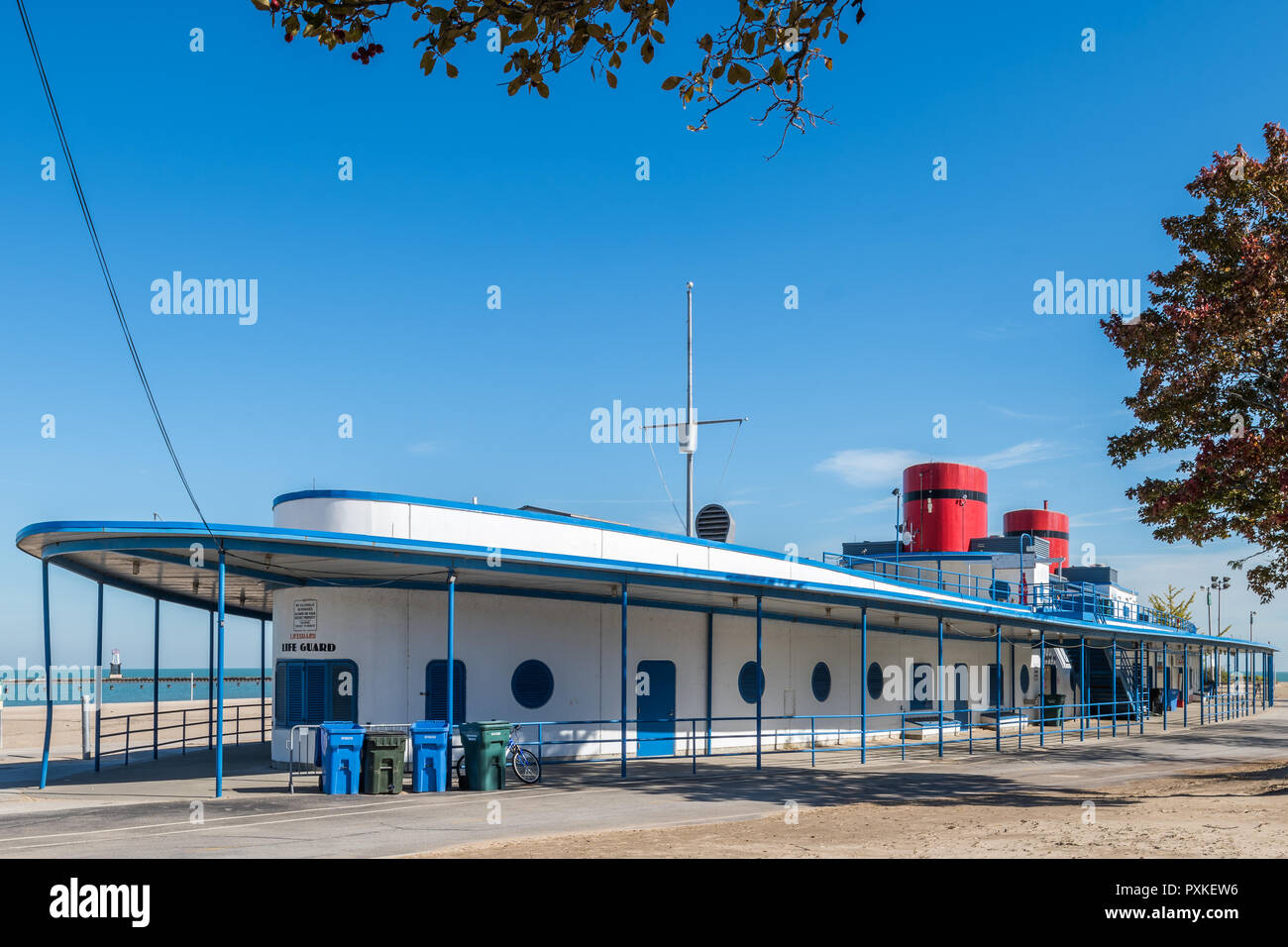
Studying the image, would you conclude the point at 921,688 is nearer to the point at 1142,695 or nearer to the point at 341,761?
the point at 1142,695

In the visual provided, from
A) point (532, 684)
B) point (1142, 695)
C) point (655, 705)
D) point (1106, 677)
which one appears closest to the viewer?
point (532, 684)

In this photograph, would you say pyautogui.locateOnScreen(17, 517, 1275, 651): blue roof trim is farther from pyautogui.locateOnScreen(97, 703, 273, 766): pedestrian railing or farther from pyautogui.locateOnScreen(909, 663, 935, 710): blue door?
pyautogui.locateOnScreen(909, 663, 935, 710): blue door

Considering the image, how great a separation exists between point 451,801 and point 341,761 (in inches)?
71.6

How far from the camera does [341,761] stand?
54.2 ft

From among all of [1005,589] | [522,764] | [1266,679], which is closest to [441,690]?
[522,764]

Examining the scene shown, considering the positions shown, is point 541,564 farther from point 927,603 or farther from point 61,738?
point 61,738

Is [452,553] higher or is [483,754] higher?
[452,553]

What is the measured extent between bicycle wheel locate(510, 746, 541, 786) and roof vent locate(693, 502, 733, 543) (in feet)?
32.0

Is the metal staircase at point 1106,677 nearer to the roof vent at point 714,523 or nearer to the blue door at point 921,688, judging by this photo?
the blue door at point 921,688

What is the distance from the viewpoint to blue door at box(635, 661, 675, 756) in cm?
2334

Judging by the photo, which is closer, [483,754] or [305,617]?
[483,754]

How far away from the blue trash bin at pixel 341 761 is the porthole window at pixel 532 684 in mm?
5100

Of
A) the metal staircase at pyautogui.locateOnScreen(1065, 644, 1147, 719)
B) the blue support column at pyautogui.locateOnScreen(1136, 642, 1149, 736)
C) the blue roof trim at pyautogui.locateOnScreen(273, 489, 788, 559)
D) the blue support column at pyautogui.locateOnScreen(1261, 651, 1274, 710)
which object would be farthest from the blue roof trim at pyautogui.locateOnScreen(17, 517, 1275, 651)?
the blue support column at pyautogui.locateOnScreen(1261, 651, 1274, 710)
